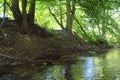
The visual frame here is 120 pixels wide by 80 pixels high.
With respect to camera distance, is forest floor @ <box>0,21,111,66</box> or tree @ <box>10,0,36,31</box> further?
tree @ <box>10,0,36,31</box>

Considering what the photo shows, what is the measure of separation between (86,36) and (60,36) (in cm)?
1410

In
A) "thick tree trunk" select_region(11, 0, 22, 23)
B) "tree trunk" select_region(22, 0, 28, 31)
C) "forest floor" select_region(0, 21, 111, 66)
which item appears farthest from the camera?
"thick tree trunk" select_region(11, 0, 22, 23)

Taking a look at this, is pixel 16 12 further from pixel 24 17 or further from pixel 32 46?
pixel 32 46

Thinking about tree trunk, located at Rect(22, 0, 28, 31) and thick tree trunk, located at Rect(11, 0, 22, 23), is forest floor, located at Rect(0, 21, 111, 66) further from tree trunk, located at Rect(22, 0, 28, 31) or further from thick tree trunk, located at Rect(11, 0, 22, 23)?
thick tree trunk, located at Rect(11, 0, 22, 23)

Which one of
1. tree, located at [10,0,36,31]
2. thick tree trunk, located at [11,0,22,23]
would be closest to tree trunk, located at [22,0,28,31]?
tree, located at [10,0,36,31]

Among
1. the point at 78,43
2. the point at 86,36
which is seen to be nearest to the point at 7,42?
the point at 78,43

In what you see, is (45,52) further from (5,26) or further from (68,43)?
(68,43)

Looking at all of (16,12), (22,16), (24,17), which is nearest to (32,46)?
(24,17)

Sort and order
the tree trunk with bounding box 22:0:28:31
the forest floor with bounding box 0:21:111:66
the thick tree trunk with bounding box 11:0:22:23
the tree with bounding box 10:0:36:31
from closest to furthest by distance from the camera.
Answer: the forest floor with bounding box 0:21:111:66, the tree trunk with bounding box 22:0:28:31, the tree with bounding box 10:0:36:31, the thick tree trunk with bounding box 11:0:22:23

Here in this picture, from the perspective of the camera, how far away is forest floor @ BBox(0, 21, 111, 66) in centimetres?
2061

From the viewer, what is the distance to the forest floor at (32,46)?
20.6 m

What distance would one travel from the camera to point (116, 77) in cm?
1453

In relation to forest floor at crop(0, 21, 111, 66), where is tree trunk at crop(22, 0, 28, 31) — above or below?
above

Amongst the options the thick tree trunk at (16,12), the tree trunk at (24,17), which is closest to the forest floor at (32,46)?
the tree trunk at (24,17)
